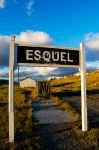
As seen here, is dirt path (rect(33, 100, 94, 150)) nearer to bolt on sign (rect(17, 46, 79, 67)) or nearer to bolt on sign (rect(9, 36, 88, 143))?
bolt on sign (rect(9, 36, 88, 143))

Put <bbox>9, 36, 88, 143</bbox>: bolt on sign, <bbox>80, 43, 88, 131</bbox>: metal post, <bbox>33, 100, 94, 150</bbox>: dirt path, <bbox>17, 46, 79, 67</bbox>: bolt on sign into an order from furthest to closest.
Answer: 1. <bbox>80, 43, 88, 131</bbox>: metal post
2. <bbox>17, 46, 79, 67</bbox>: bolt on sign
3. <bbox>9, 36, 88, 143</bbox>: bolt on sign
4. <bbox>33, 100, 94, 150</bbox>: dirt path

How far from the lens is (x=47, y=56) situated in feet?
33.1

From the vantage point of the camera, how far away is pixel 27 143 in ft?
27.2

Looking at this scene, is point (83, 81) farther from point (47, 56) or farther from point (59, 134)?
point (59, 134)

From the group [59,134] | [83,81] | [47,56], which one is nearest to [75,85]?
[83,81]

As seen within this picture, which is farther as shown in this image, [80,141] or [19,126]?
[19,126]

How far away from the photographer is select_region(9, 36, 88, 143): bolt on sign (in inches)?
370

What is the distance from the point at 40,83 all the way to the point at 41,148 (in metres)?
21.4

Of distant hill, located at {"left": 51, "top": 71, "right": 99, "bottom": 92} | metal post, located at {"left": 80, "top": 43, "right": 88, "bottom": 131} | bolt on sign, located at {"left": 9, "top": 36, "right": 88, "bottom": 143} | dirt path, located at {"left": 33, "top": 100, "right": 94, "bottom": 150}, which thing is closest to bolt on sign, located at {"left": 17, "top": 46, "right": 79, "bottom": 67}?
bolt on sign, located at {"left": 9, "top": 36, "right": 88, "bottom": 143}

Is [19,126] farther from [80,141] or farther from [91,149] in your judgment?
[91,149]

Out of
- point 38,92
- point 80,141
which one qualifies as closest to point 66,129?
point 80,141

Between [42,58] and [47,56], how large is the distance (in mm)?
193

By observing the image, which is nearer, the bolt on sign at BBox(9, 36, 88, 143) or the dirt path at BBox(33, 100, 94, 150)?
the dirt path at BBox(33, 100, 94, 150)

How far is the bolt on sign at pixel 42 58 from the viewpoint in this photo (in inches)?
370
